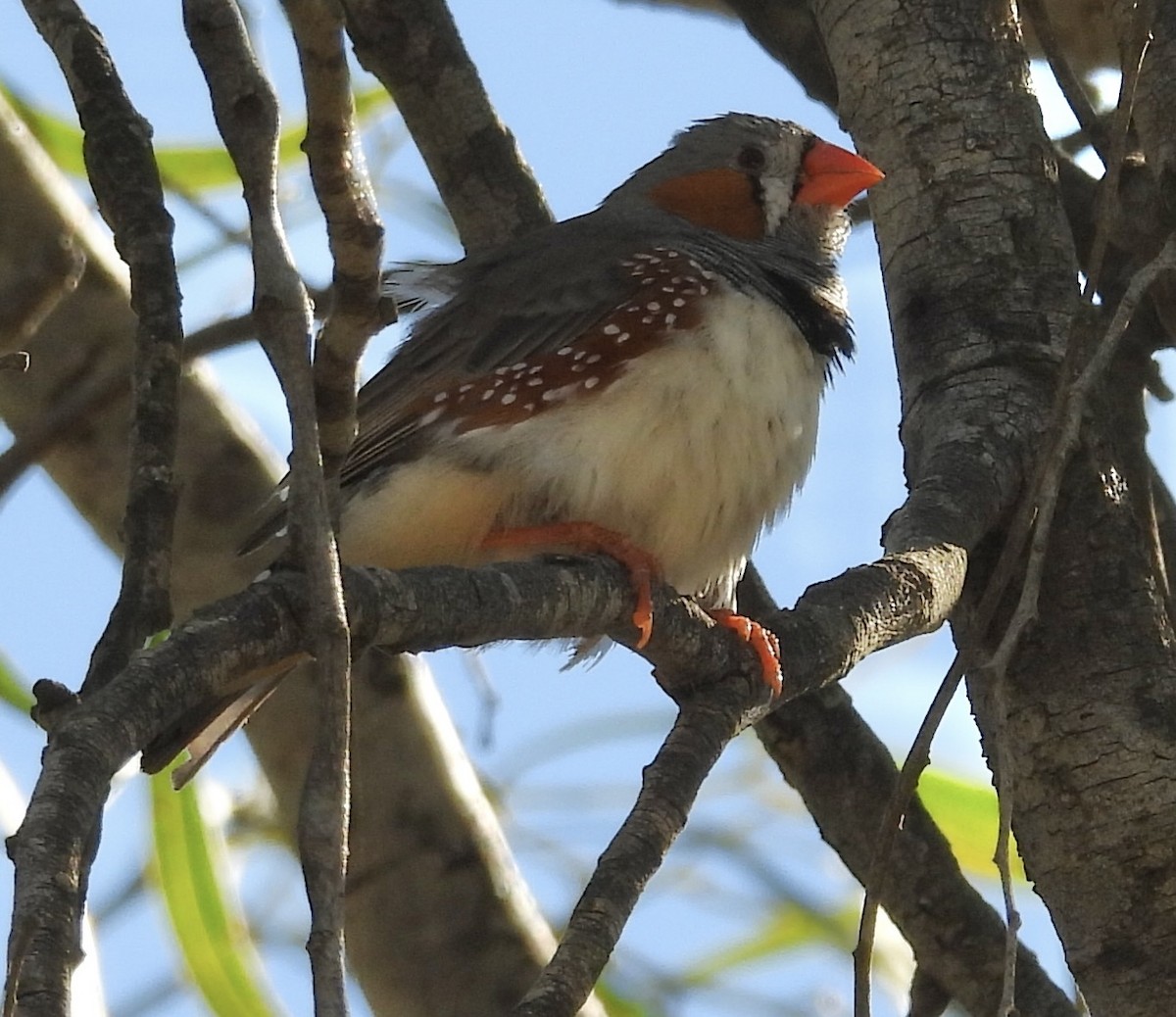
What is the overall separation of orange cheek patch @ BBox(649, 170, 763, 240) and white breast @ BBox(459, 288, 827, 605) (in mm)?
872

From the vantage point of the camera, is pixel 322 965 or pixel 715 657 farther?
pixel 715 657

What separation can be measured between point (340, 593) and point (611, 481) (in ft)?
4.90

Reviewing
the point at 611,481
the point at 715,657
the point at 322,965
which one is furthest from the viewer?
the point at 611,481

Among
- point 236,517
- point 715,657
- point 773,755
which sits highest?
point 236,517

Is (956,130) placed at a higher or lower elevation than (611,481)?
higher

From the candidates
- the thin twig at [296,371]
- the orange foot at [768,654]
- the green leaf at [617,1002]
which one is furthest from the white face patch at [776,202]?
the thin twig at [296,371]

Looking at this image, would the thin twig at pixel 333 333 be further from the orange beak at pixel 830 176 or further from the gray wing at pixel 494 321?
the orange beak at pixel 830 176

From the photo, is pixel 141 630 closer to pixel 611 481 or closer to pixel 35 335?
pixel 611 481

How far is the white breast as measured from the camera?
314 cm

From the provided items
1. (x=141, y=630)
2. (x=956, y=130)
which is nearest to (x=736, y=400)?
(x=956, y=130)

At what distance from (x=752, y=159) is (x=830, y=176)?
30 cm

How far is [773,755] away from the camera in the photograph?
348 cm

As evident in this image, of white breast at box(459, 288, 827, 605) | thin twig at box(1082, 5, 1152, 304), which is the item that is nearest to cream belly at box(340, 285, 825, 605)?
white breast at box(459, 288, 827, 605)

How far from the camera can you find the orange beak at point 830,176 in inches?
157
